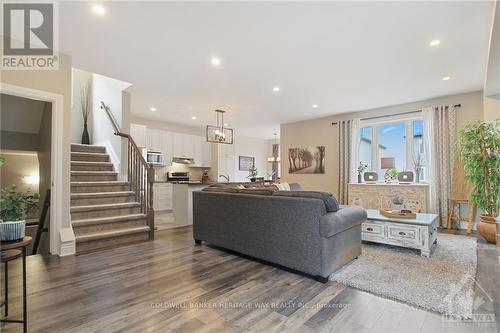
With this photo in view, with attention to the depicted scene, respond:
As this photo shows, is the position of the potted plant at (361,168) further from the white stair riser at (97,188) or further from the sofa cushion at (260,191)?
the white stair riser at (97,188)

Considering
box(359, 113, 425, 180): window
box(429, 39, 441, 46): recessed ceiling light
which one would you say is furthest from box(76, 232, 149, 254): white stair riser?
box(359, 113, 425, 180): window

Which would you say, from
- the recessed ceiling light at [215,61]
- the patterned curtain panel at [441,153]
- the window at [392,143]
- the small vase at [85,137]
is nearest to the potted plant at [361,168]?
the window at [392,143]

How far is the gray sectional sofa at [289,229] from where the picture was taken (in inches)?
98.7

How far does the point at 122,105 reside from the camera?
500 centimetres

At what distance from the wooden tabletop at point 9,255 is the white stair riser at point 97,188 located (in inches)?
115

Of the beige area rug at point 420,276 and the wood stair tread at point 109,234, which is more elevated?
the wood stair tread at point 109,234

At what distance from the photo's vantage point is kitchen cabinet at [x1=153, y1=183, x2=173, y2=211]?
7.03 metres

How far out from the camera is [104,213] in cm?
413

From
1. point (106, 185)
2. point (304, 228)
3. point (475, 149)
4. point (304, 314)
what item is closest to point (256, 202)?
point (304, 228)

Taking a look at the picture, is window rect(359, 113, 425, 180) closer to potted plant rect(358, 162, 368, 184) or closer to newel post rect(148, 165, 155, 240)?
potted plant rect(358, 162, 368, 184)

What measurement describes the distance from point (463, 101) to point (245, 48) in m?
4.51

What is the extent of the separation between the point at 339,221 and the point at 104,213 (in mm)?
3631

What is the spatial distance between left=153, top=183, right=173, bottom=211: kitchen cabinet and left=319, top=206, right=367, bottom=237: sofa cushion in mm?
5549

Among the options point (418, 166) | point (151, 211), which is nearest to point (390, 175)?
point (418, 166)
